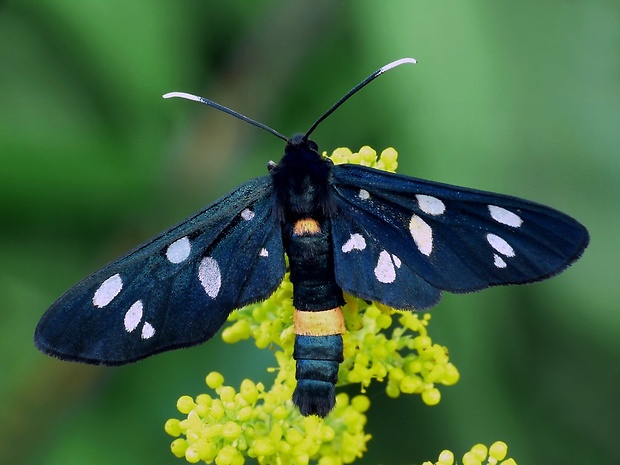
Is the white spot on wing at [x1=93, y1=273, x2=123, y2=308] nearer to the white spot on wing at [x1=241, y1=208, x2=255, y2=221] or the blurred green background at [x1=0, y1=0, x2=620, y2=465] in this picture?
the white spot on wing at [x1=241, y1=208, x2=255, y2=221]

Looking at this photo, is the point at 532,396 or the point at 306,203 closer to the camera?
the point at 306,203

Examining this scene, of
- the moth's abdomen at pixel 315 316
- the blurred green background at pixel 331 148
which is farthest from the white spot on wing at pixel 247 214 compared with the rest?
the blurred green background at pixel 331 148

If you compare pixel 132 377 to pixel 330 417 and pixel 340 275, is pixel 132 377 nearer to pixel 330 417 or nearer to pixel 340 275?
pixel 330 417

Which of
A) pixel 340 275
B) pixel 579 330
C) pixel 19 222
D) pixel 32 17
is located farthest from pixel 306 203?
pixel 32 17

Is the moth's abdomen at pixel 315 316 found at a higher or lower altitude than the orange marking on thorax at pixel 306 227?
lower

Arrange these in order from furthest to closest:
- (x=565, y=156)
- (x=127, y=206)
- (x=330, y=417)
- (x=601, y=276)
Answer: (x=127, y=206), (x=565, y=156), (x=601, y=276), (x=330, y=417)

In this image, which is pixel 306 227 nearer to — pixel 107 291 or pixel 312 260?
pixel 312 260

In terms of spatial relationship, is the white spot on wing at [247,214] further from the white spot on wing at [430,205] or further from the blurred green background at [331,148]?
the blurred green background at [331,148]

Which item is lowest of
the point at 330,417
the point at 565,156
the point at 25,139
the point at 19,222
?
the point at 330,417
